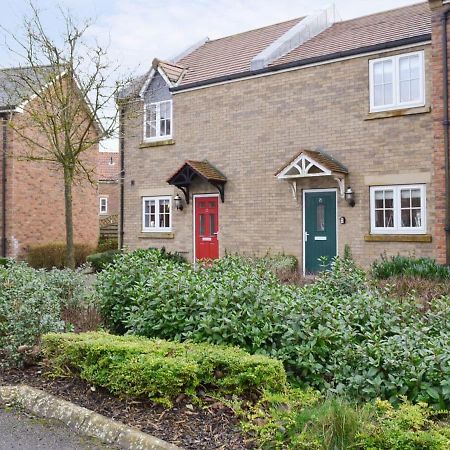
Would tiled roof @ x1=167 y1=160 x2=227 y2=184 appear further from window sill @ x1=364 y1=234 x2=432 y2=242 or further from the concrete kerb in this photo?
the concrete kerb

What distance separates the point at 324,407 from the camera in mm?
3506

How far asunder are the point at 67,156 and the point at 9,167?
25.5ft

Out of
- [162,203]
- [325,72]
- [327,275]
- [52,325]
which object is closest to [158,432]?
[52,325]

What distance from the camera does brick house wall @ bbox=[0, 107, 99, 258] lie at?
65.0 feet

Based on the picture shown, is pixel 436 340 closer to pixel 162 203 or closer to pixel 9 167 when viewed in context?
pixel 162 203

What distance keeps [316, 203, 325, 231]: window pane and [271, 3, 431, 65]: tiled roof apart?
162 inches

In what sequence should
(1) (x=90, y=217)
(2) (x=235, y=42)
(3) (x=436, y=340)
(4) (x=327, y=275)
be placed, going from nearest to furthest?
(3) (x=436, y=340) → (4) (x=327, y=275) → (2) (x=235, y=42) → (1) (x=90, y=217)

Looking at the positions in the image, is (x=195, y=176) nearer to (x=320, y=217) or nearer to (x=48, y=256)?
(x=320, y=217)

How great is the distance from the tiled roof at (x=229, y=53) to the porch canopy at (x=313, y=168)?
377 cm

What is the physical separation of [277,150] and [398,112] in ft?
11.2

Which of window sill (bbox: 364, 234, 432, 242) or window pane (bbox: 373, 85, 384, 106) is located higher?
window pane (bbox: 373, 85, 384, 106)

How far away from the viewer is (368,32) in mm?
14672

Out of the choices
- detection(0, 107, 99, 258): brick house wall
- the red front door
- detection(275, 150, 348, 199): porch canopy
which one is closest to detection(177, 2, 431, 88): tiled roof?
detection(275, 150, 348, 199): porch canopy

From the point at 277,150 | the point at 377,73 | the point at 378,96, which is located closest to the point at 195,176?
the point at 277,150
